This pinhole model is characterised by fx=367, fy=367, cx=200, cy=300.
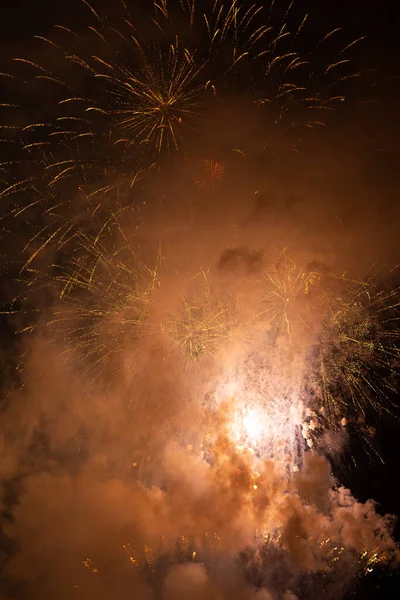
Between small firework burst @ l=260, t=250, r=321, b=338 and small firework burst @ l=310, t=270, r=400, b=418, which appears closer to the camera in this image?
small firework burst @ l=260, t=250, r=321, b=338

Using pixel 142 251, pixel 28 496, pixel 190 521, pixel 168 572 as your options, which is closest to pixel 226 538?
pixel 190 521

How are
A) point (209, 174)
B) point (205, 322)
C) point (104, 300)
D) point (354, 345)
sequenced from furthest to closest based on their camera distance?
point (354, 345)
point (104, 300)
point (205, 322)
point (209, 174)

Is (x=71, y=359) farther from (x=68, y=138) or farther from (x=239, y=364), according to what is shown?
(x=68, y=138)

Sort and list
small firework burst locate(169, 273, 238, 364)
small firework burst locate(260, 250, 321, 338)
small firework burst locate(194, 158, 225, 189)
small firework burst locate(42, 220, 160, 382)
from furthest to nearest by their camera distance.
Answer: small firework burst locate(169, 273, 238, 364), small firework burst locate(42, 220, 160, 382), small firework burst locate(260, 250, 321, 338), small firework burst locate(194, 158, 225, 189)

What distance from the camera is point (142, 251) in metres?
6.96

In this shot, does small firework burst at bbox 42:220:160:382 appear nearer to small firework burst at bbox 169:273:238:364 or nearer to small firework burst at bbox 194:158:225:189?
small firework burst at bbox 169:273:238:364

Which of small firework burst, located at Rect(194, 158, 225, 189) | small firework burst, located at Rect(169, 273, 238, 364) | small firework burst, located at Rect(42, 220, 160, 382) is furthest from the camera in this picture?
small firework burst, located at Rect(169, 273, 238, 364)

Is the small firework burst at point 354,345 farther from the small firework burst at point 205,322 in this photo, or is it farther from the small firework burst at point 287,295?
the small firework burst at point 205,322

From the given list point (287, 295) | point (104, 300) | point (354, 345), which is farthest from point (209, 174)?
point (354, 345)

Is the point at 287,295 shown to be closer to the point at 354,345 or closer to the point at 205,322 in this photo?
the point at 205,322

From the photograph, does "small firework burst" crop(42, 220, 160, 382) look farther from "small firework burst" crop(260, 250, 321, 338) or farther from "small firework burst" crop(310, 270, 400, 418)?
"small firework burst" crop(310, 270, 400, 418)

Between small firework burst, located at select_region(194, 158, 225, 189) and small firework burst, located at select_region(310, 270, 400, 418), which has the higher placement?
small firework burst, located at select_region(194, 158, 225, 189)

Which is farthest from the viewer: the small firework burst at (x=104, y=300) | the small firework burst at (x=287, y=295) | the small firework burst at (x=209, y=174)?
the small firework burst at (x=104, y=300)

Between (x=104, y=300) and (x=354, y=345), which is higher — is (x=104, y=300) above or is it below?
above
